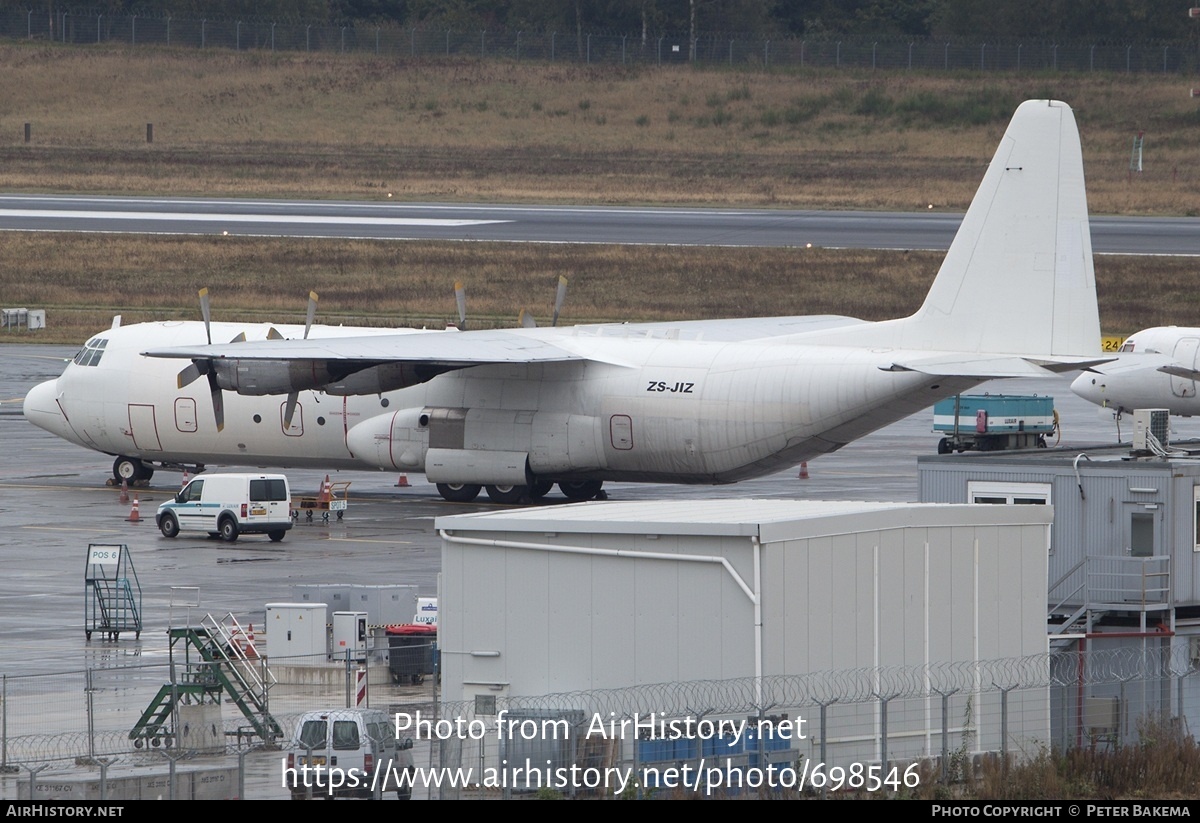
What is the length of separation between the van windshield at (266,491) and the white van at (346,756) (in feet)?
63.9

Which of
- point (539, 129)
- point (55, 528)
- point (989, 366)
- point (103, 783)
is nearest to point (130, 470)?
point (55, 528)

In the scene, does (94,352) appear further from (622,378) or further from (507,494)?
(622,378)

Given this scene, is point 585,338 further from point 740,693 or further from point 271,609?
point 740,693

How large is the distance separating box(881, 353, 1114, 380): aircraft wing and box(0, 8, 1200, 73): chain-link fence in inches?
4012

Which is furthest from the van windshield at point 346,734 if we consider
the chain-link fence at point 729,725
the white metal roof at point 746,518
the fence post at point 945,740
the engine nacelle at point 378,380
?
the engine nacelle at point 378,380

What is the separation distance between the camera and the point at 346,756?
19844 mm

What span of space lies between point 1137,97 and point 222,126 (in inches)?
2475

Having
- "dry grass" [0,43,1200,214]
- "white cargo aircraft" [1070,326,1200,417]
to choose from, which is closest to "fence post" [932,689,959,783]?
"white cargo aircraft" [1070,326,1200,417]

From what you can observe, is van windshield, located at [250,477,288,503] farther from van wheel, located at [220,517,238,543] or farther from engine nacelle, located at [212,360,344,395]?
engine nacelle, located at [212,360,344,395]

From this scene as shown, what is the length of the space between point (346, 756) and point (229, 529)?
20650 millimetres

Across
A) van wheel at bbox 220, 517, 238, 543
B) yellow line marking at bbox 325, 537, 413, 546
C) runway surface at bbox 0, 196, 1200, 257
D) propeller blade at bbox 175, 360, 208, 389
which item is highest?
runway surface at bbox 0, 196, 1200, 257

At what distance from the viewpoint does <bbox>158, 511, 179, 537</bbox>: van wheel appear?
40188mm

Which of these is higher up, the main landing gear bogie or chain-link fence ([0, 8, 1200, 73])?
chain-link fence ([0, 8, 1200, 73])

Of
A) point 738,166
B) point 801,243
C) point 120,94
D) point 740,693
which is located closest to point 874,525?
point 740,693
